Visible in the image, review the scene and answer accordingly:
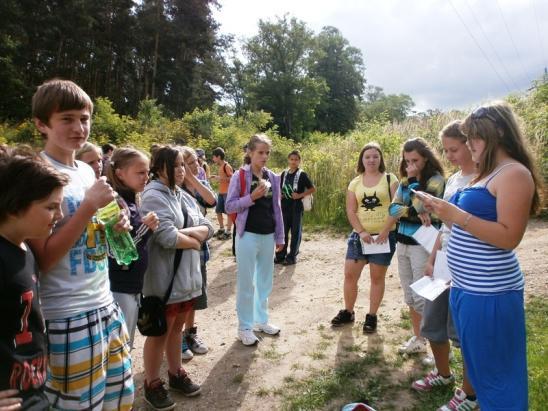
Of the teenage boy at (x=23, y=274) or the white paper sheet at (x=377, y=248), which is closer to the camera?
the teenage boy at (x=23, y=274)

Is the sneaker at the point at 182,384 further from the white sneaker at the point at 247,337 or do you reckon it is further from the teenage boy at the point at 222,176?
the teenage boy at the point at 222,176

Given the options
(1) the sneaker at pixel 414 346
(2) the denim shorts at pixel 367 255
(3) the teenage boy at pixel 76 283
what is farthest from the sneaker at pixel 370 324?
(3) the teenage boy at pixel 76 283

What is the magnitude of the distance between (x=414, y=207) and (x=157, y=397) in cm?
253

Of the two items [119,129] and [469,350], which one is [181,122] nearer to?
[119,129]

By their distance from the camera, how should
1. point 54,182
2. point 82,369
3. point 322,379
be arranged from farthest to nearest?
point 322,379 < point 82,369 < point 54,182

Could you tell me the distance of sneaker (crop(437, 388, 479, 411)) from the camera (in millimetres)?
2709

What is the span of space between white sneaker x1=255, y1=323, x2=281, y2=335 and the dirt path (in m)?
0.09

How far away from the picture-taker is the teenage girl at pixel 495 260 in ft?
6.45

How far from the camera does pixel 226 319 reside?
4809mm

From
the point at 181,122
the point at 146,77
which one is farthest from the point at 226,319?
the point at 146,77

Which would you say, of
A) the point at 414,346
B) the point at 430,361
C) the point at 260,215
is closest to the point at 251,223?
the point at 260,215

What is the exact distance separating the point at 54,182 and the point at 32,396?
0.76 meters

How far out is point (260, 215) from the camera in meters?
3.99

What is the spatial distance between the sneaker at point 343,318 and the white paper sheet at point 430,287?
1693 millimetres
